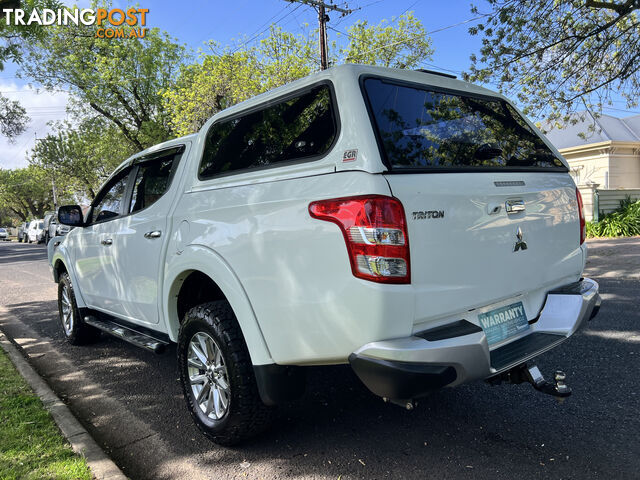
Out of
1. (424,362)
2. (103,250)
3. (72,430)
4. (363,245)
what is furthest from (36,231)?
(424,362)

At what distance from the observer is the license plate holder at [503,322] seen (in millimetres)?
2553

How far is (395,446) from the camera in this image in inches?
113

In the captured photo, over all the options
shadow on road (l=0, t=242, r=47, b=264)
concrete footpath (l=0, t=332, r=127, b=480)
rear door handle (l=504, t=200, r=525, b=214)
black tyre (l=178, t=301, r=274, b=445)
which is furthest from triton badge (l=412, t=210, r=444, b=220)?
shadow on road (l=0, t=242, r=47, b=264)

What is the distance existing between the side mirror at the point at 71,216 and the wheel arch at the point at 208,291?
1.95 meters

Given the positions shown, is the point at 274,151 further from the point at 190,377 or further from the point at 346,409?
the point at 346,409

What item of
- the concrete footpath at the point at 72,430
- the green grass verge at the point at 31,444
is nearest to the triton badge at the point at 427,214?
the concrete footpath at the point at 72,430

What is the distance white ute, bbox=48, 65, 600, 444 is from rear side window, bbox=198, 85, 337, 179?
0.01 m

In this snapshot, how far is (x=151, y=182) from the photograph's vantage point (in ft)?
12.6

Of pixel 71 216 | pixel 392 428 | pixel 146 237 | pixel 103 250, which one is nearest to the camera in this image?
pixel 392 428

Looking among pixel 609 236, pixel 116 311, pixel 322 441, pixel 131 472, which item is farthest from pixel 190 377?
pixel 609 236

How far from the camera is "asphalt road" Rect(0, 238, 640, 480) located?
264 centimetres

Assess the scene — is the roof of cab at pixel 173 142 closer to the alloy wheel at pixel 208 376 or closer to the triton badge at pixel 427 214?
the alloy wheel at pixel 208 376

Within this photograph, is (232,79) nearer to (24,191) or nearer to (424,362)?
(424,362)

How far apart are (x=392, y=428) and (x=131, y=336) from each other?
Result: 2166mm
